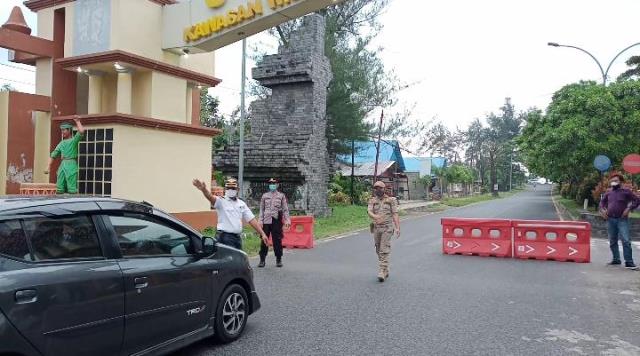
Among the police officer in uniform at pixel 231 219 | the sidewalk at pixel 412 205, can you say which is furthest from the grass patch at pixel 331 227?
the sidewalk at pixel 412 205

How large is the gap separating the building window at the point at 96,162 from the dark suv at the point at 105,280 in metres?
7.31

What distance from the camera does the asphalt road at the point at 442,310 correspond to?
18.1 ft

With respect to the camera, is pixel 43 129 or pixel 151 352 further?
pixel 43 129

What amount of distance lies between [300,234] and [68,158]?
222 inches

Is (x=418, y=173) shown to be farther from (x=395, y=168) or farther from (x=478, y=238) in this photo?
(x=478, y=238)

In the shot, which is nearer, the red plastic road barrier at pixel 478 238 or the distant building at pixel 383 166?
the red plastic road barrier at pixel 478 238

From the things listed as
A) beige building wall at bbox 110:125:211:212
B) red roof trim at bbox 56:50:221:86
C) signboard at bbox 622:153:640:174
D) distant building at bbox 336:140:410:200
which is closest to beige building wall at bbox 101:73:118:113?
red roof trim at bbox 56:50:221:86

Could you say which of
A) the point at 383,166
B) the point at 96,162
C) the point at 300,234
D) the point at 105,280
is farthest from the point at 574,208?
the point at 105,280

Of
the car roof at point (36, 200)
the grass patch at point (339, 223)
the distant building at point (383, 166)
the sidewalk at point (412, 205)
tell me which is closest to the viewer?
the car roof at point (36, 200)

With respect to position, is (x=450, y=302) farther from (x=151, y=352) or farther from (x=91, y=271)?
(x=91, y=271)

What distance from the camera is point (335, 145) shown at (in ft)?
98.9

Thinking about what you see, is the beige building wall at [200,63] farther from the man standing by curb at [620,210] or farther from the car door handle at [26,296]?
the car door handle at [26,296]

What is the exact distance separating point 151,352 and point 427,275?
618cm

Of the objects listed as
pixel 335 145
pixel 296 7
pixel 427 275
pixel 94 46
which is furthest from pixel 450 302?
pixel 335 145
